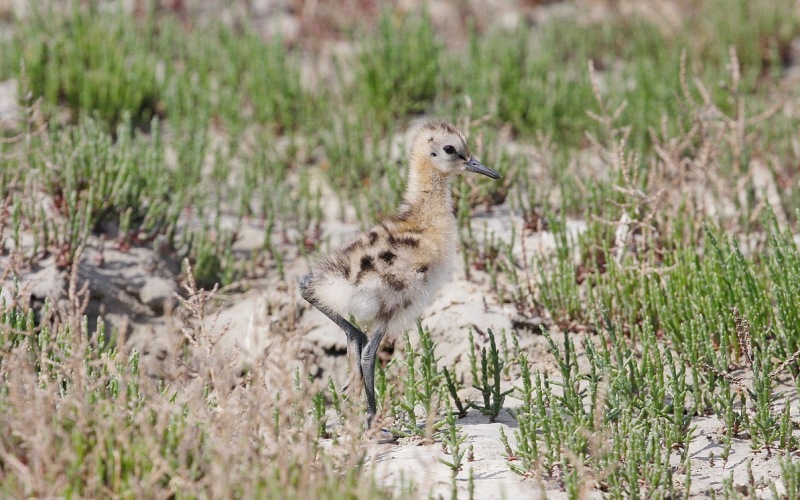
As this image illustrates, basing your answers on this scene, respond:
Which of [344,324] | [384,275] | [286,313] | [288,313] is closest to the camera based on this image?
[384,275]

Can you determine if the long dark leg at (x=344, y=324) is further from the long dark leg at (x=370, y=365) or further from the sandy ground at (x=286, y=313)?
the sandy ground at (x=286, y=313)

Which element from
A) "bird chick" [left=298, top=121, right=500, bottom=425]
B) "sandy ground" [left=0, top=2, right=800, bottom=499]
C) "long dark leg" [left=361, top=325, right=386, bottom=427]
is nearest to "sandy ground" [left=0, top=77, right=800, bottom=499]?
"sandy ground" [left=0, top=2, right=800, bottom=499]

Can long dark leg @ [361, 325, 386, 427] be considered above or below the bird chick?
below

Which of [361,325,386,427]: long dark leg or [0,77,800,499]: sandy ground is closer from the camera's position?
[361,325,386,427]: long dark leg

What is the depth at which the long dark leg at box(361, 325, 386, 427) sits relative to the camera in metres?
4.47

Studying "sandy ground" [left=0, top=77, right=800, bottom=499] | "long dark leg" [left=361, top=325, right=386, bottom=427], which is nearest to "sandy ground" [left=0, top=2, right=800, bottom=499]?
"sandy ground" [left=0, top=77, right=800, bottom=499]

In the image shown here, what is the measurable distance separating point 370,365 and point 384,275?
434 millimetres

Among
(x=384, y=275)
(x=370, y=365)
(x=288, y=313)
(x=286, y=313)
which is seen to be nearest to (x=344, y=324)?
(x=370, y=365)

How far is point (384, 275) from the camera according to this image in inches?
175

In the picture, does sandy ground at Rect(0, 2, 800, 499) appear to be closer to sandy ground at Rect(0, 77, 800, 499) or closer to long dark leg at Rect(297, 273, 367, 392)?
sandy ground at Rect(0, 77, 800, 499)

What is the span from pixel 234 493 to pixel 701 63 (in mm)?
7234

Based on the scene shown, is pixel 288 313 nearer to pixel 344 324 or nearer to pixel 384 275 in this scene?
pixel 344 324

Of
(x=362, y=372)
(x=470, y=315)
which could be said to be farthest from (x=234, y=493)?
(x=470, y=315)

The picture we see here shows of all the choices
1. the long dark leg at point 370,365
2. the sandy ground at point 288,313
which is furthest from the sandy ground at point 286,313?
the long dark leg at point 370,365
